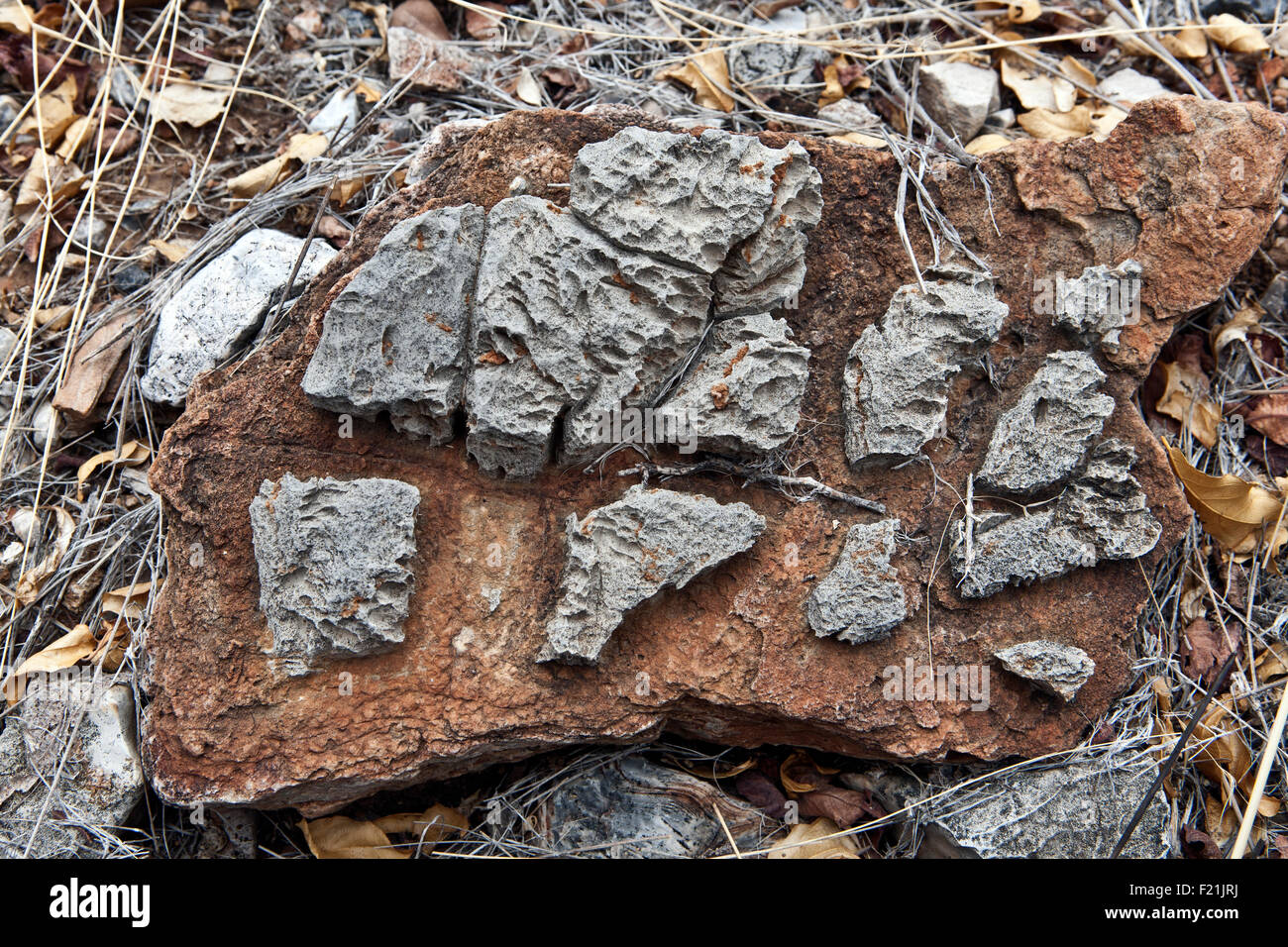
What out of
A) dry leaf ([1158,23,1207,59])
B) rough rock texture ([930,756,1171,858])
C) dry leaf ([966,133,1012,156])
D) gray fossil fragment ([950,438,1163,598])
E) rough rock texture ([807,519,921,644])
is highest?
dry leaf ([1158,23,1207,59])

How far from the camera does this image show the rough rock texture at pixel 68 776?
281 cm

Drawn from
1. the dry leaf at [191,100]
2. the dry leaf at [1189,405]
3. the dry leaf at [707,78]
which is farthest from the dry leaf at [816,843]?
the dry leaf at [191,100]

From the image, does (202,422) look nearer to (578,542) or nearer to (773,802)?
(578,542)

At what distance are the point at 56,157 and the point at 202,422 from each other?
5.14 ft

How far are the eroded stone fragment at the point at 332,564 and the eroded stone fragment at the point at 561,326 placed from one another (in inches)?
13.0

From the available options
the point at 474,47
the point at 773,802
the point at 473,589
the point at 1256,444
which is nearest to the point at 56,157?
the point at 474,47

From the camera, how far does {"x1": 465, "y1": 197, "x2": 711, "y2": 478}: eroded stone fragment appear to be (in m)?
2.61

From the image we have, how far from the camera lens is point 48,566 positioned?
124 inches

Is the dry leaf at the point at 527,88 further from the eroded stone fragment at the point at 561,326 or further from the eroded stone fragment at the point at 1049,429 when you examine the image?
the eroded stone fragment at the point at 1049,429

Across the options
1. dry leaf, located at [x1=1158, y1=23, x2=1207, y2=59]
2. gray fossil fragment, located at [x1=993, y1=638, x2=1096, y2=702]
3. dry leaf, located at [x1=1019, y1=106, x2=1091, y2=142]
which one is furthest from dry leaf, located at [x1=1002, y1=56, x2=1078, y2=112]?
gray fossil fragment, located at [x1=993, y1=638, x2=1096, y2=702]

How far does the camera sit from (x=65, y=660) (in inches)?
118

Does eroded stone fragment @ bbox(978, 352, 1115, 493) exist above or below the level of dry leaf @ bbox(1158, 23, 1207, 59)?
below

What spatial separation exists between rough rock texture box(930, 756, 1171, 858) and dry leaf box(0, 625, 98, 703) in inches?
100

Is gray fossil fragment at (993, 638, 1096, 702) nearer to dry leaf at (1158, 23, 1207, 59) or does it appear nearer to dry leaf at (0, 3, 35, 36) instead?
dry leaf at (1158, 23, 1207, 59)
